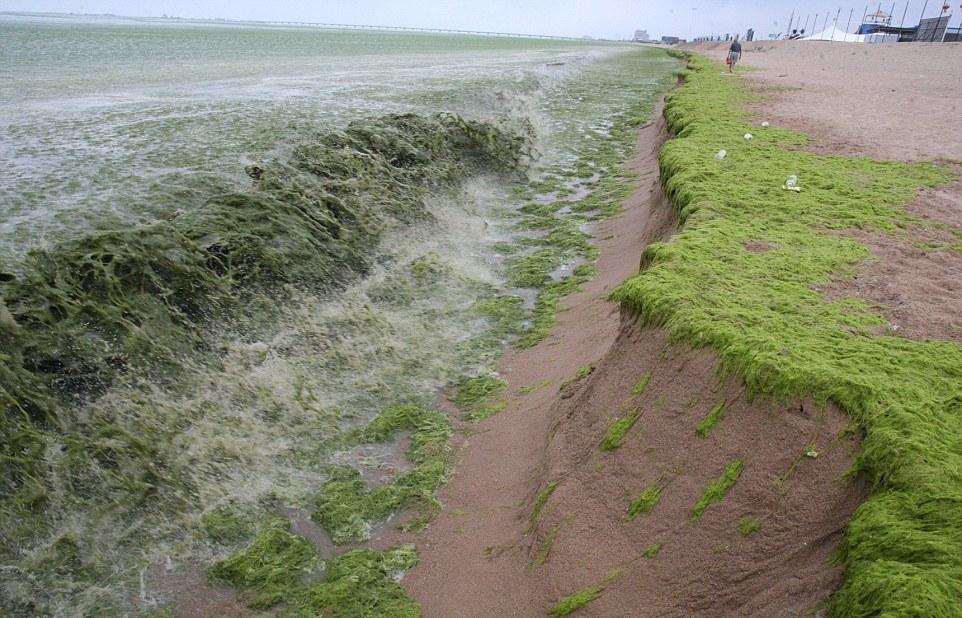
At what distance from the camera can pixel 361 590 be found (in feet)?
13.4

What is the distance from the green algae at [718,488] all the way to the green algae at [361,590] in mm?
1911

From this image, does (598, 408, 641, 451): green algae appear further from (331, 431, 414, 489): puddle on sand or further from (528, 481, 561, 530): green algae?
(331, 431, 414, 489): puddle on sand

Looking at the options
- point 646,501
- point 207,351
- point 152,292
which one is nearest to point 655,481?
point 646,501

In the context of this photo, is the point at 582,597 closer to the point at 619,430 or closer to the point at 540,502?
the point at 540,502

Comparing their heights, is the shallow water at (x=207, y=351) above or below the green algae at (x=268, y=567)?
above

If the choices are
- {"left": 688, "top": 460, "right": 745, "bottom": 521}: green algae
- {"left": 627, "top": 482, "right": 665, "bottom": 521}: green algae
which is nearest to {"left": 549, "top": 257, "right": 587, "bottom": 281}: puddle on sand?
{"left": 627, "top": 482, "right": 665, "bottom": 521}: green algae

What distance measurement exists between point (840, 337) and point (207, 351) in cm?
584

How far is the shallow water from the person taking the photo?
14.1 ft

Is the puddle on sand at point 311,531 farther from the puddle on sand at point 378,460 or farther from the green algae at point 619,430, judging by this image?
the green algae at point 619,430

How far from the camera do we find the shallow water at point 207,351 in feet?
14.1

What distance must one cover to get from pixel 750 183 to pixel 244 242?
6.86m

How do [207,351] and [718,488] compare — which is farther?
[207,351]

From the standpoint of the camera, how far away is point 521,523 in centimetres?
439

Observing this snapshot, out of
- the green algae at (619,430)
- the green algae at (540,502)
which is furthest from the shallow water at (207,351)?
the green algae at (619,430)
